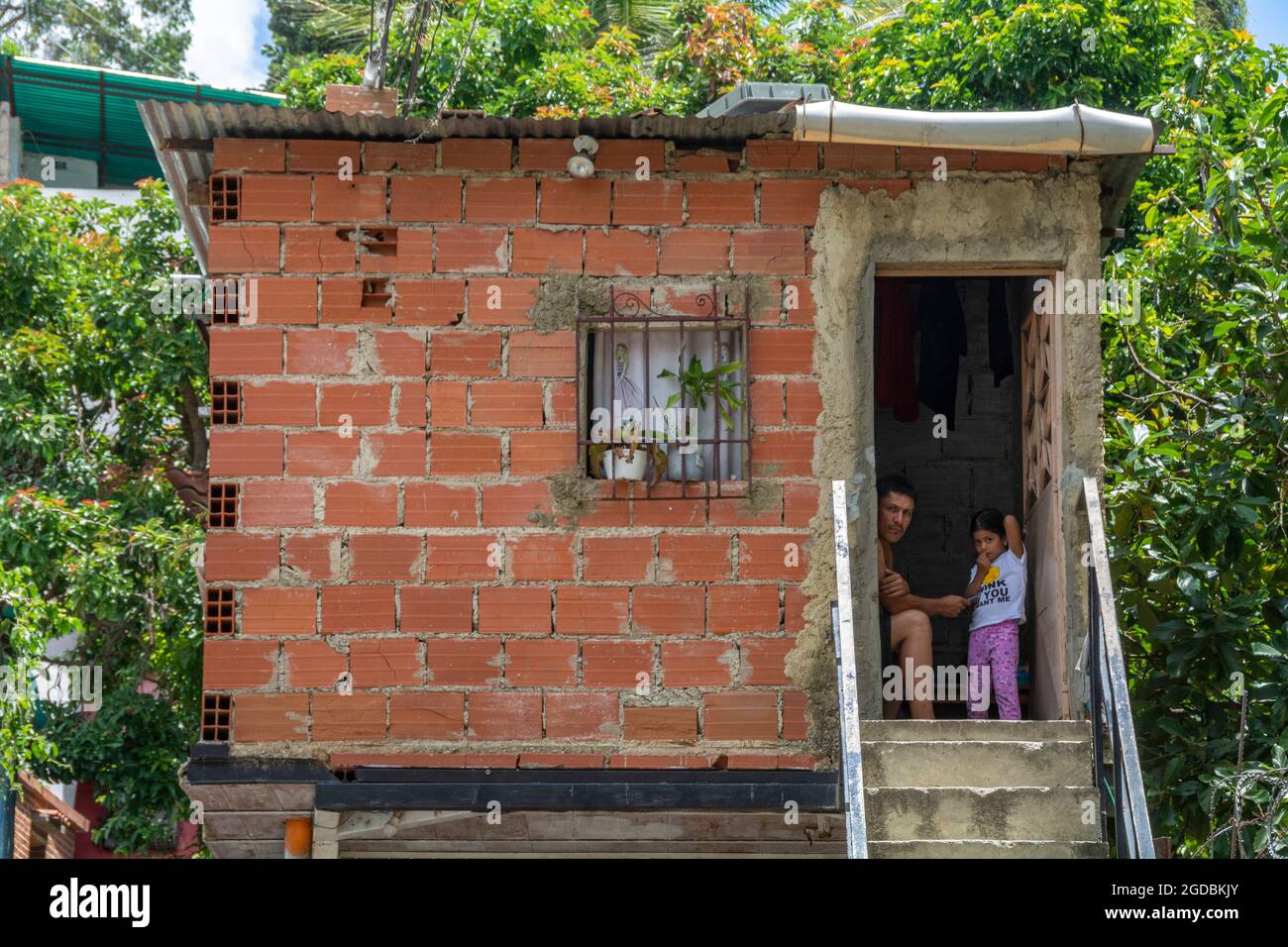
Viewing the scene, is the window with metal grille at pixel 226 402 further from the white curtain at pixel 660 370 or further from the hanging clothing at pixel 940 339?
the hanging clothing at pixel 940 339

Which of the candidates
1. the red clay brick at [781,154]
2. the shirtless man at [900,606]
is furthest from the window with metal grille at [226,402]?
the shirtless man at [900,606]

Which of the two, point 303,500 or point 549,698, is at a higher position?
point 303,500

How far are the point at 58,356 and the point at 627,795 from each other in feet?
30.0

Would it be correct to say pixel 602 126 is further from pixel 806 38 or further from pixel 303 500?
pixel 806 38

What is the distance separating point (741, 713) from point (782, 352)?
1915 millimetres

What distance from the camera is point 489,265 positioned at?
9672mm

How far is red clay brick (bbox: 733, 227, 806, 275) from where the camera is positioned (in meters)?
9.69

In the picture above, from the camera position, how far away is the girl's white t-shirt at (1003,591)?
984 centimetres

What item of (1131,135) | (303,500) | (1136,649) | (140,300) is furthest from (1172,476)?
(140,300)

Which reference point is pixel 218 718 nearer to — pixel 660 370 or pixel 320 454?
pixel 320 454

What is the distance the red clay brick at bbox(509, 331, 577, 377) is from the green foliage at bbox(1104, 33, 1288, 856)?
149 inches

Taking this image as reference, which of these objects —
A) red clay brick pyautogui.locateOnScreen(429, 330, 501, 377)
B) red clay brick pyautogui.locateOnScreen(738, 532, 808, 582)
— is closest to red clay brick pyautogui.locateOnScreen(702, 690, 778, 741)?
red clay brick pyautogui.locateOnScreen(738, 532, 808, 582)

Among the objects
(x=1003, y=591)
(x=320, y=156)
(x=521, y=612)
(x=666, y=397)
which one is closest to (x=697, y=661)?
(x=521, y=612)

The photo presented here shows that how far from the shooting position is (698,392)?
9.62 meters
